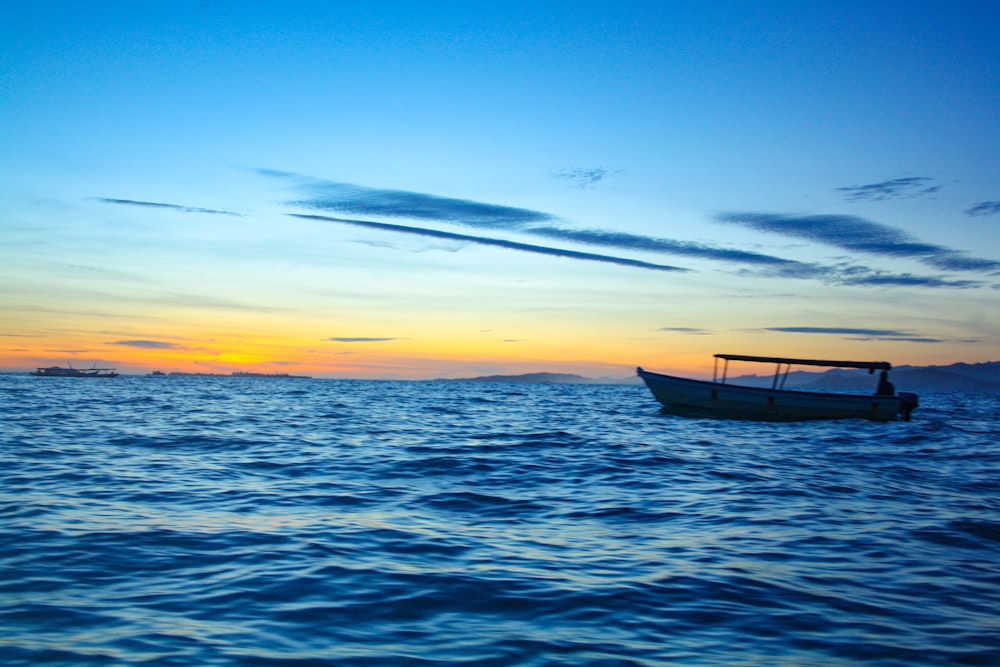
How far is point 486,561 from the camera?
9766mm

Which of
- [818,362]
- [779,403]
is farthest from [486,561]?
[818,362]

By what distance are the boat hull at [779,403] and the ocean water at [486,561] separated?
60.1 ft

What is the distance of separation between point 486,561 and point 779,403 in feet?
111

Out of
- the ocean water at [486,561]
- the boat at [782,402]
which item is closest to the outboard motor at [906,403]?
the boat at [782,402]

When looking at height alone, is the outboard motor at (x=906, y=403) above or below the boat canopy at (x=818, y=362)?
below

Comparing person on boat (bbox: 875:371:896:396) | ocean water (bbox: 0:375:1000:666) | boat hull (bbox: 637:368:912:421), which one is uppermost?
person on boat (bbox: 875:371:896:396)

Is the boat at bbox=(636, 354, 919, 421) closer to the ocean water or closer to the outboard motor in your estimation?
the outboard motor

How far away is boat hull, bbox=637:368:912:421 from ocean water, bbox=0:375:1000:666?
18.3 m

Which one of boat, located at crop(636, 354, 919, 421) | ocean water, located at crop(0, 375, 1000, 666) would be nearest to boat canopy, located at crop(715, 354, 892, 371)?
boat, located at crop(636, 354, 919, 421)

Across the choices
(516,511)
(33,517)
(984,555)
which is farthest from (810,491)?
(33,517)

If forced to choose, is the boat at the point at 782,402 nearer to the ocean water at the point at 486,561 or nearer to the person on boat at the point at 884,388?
the person on boat at the point at 884,388

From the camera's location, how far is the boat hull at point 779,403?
39.4 meters

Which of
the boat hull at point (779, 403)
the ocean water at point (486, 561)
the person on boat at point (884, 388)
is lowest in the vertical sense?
the ocean water at point (486, 561)

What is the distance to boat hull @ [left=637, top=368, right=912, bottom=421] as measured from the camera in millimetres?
39438
